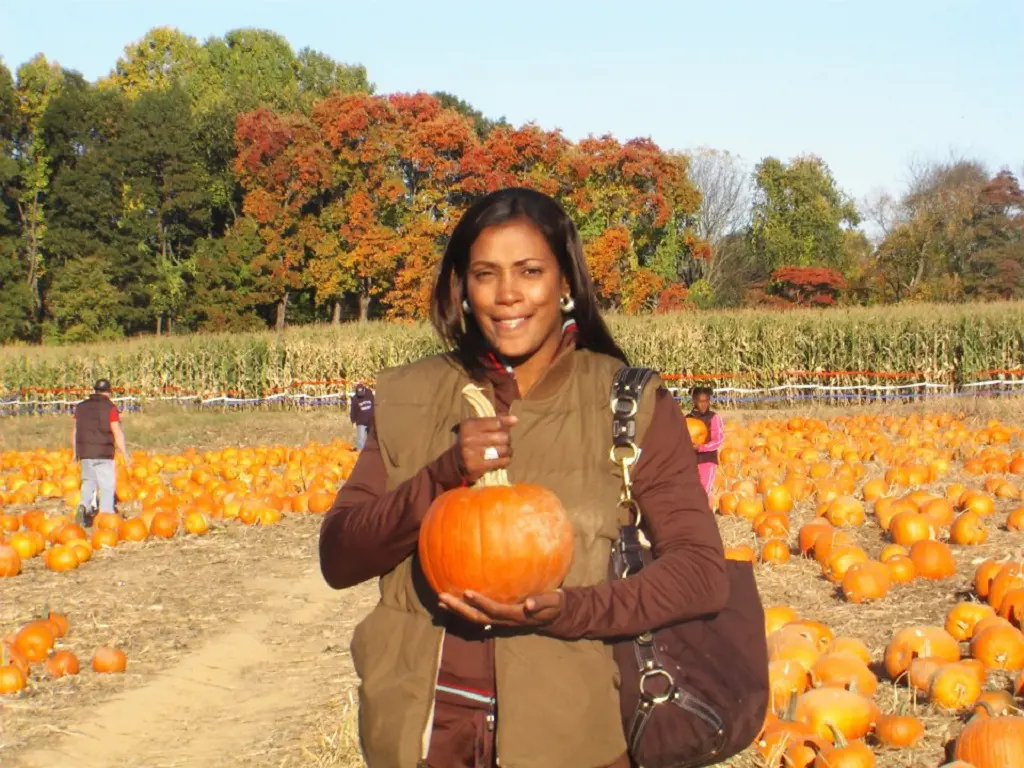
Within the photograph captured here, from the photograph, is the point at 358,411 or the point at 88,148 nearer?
the point at 358,411

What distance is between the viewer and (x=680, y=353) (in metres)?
25.6

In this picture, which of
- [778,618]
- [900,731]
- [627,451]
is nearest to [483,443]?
[627,451]

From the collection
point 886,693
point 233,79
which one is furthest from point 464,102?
point 886,693

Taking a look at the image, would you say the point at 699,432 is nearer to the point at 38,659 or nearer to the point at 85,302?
the point at 38,659

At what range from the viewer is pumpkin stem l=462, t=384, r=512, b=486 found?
2.09 m

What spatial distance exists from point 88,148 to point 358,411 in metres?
38.0

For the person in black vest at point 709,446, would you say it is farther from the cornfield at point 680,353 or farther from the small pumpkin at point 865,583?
the cornfield at point 680,353

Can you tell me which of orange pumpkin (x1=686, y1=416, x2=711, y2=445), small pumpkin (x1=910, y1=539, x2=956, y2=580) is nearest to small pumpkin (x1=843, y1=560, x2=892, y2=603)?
small pumpkin (x1=910, y1=539, x2=956, y2=580)

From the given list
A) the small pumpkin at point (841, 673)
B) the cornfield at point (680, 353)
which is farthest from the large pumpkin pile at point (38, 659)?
the cornfield at point (680, 353)

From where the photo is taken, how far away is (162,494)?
1140 cm

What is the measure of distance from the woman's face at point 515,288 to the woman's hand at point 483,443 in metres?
0.29

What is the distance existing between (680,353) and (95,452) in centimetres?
1687

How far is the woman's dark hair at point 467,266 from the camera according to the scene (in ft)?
7.45

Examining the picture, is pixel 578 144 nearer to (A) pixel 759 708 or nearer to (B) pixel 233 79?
(B) pixel 233 79
